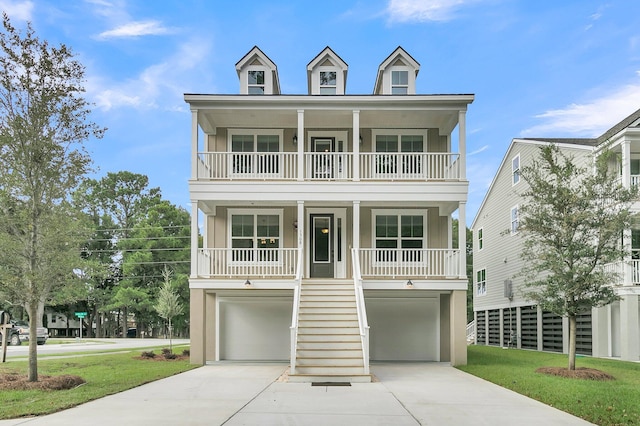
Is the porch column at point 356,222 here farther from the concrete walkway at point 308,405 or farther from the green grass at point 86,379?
the green grass at point 86,379

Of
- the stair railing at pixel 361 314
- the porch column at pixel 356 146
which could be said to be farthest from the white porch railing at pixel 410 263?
the porch column at pixel 356 146

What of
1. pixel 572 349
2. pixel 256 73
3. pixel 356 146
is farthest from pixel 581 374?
pixel 256 73

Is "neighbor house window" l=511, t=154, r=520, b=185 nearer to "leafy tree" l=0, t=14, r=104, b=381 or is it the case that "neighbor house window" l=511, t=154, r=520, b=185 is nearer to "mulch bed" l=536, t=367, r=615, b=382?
"mulch bed" l=536, t=367, r=615, b=382

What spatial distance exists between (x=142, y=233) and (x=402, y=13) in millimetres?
29850

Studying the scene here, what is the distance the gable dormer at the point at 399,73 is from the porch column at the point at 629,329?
975 centimetres

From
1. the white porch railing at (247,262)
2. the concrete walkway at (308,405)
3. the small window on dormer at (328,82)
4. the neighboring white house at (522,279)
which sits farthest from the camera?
the small window on dormer at (328,82)

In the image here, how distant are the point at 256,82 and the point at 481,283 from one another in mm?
19054

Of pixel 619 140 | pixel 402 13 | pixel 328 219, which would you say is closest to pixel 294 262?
pixel 328 219

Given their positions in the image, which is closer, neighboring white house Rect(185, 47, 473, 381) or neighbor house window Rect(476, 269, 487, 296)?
neighboring white house Rect(185, 47, 473, 381)

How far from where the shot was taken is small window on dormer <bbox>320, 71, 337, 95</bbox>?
20.8 meters

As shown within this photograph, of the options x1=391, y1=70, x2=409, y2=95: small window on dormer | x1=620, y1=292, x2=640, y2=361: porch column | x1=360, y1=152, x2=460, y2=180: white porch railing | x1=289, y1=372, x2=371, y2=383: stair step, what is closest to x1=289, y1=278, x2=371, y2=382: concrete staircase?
x1=289, y1=372, x2=371, y2=383: stair step

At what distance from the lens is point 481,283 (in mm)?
33844

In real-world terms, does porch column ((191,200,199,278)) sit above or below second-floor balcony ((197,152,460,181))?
below

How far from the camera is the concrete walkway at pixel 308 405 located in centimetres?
850
